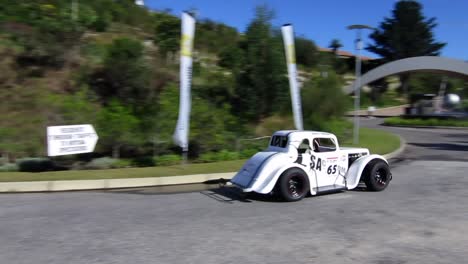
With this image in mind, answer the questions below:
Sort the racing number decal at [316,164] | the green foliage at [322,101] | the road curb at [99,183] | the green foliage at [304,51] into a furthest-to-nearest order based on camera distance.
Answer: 1. the green foliage at [304,51]
2. the green foliage at [322,101]
3. the road curb at [99,183]
4. the racing number decal at [316,164]

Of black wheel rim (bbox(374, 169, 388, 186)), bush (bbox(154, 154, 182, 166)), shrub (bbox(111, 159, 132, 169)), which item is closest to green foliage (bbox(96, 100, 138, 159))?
shrub (bbox(111, 159, 132, 169))

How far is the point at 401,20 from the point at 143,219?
73.2 metres

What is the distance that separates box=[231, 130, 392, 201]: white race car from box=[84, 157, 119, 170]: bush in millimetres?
5451

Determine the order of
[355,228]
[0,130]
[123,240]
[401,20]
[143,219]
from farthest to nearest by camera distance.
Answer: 1. [401,20]
2. [0,130]
3. [143,219]
4. [355,228]
5. [123,240]

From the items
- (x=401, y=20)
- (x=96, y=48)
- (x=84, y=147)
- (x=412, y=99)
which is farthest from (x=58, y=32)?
(x=401, y=20)

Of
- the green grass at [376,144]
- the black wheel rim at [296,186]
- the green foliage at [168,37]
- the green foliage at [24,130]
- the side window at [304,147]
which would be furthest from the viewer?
the green foliage at [168,37]

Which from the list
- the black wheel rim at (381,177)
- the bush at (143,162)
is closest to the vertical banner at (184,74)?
the bush at (143,162)

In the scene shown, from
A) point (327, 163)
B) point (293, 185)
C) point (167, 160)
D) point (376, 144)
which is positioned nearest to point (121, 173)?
point (167, 160)

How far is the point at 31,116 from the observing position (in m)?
15.8

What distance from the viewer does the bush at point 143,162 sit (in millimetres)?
14344

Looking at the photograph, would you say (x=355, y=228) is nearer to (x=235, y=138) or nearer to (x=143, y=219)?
(x=143, y=219)

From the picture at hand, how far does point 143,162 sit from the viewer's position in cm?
1448

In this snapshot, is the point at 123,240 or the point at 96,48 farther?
the point at 96,48

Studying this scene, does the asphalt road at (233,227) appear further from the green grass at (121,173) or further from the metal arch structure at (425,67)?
the metal arch structure at (425,67)
